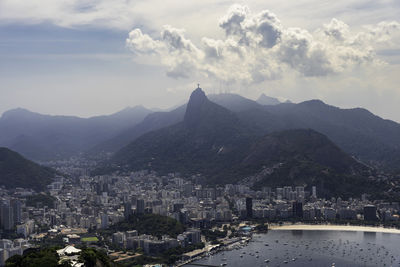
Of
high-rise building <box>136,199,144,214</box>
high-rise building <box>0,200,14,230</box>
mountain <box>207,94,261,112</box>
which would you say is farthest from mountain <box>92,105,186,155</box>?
high-rise building <box>0,200,14,230</box>

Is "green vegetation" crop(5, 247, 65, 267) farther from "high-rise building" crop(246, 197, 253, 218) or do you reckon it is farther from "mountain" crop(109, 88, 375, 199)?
"mountain" crop(109, 88, 375, 199)

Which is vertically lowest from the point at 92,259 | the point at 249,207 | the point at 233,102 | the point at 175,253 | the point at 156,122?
the point at 175,253

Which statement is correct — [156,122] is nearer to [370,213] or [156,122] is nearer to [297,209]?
[297,209]

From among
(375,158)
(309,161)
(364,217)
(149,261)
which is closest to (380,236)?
(364,217)

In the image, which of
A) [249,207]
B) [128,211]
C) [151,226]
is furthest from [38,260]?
[249,207]

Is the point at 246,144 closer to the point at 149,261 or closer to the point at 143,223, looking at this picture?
the point at 143,223

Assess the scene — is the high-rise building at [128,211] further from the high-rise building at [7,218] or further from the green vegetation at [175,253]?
the green vegetation at [175,253]
